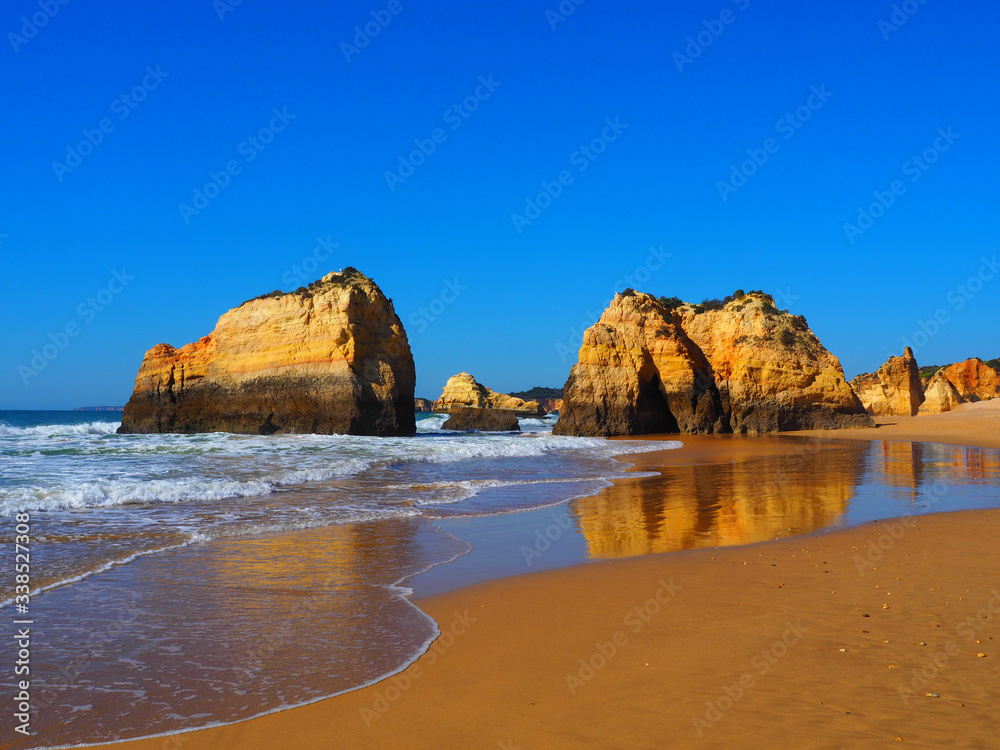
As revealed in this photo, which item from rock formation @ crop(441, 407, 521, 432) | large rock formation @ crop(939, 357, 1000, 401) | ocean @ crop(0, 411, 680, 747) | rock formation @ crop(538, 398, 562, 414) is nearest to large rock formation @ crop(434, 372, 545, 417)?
rock formation @ crop(441, 407, 521, 432)

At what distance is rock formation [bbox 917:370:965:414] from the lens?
48.0 metres

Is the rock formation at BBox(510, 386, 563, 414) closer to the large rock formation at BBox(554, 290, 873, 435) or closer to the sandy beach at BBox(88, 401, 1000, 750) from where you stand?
the large rock formation at BBox(554, 290, 873, 435)

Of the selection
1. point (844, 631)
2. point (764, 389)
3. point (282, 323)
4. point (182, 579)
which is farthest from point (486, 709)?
point (764, 389)

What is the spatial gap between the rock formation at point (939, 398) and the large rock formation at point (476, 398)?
33591 mm

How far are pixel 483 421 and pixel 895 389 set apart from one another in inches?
1097

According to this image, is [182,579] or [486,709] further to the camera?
[182,579]

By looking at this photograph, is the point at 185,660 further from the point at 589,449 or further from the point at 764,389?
the point at 764,389

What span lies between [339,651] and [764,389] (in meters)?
31.1

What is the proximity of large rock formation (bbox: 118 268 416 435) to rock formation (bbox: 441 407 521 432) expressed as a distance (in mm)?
11789

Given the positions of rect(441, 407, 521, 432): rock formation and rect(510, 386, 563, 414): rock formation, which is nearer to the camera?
rect(441, 407, 521, 432): rock formation

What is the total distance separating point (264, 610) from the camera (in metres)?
5.12

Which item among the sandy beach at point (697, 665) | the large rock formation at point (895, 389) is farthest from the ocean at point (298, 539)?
the large rock formation at point (895, 389)

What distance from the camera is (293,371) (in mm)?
28625

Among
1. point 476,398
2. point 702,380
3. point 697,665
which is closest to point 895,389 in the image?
point 702,380
